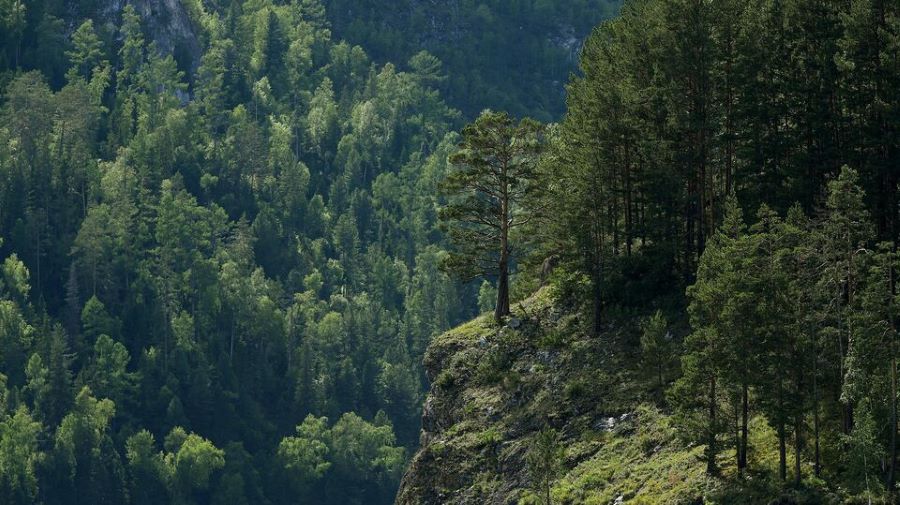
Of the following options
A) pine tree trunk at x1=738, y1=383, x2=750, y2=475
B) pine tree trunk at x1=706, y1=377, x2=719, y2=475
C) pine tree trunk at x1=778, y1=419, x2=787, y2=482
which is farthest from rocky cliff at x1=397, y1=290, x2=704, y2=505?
pine tree trunk at x1=778, y1=419, x2=787, y2=482

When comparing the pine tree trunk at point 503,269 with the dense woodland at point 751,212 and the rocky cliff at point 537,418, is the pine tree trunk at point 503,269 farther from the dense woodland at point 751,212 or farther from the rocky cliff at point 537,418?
the dense woodland at point 751,212

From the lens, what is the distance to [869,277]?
191ft

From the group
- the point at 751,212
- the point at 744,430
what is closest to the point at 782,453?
the point at 744,430

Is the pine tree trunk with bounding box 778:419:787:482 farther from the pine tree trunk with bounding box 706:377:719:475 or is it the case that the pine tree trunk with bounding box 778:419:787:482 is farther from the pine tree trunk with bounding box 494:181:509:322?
the pine tree trunk with bounding box 494:181:509:322

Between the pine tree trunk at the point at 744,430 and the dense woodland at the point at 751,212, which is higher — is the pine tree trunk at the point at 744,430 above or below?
below

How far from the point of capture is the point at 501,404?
78.2 meters

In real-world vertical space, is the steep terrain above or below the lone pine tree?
Result: below

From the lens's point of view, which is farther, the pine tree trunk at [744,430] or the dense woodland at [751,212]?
the pine tree trunk at [744,430]

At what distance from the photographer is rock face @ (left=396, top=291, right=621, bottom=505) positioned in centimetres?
7425

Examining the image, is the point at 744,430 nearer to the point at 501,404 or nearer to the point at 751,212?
the point at 751,212

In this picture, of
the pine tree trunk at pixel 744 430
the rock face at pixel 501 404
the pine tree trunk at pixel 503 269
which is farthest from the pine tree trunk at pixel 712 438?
the pine tree trunk at pixel 503 269

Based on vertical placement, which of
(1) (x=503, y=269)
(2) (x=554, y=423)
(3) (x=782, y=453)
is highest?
(1) (x=503, y=269)

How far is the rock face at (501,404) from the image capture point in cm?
7425

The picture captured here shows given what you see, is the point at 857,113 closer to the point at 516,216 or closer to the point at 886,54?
the point at 886,54
